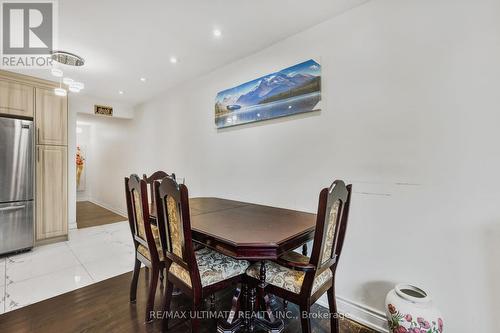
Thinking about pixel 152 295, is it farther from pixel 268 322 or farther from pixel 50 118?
pixel 50 118

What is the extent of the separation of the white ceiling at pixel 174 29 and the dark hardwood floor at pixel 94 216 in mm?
2935

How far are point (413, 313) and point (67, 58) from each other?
4.09 meters

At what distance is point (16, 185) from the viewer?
9.65ft

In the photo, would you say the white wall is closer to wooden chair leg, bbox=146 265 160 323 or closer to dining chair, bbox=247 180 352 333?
dining chair, bbox=247 180 352 333

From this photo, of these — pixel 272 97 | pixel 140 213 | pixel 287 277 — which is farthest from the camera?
pixel 272 97

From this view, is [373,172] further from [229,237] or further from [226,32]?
[226,32]

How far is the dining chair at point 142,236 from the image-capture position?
168cm

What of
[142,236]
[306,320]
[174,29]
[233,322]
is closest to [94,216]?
[142,236]

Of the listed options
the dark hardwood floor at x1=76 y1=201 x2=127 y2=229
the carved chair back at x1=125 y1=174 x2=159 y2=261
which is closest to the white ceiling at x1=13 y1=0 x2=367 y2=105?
the carved chair back at x1=125 y1=174 x2=159 y2=261

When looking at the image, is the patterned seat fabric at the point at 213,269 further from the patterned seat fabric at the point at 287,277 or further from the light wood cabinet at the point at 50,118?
the light wood cabinet at the point at 50,118

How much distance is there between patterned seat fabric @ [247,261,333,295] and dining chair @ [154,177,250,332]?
179 mm

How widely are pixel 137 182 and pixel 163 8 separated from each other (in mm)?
1472

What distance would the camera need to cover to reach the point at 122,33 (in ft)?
7.21

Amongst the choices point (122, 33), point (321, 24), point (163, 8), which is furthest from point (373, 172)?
point (122, 33)
